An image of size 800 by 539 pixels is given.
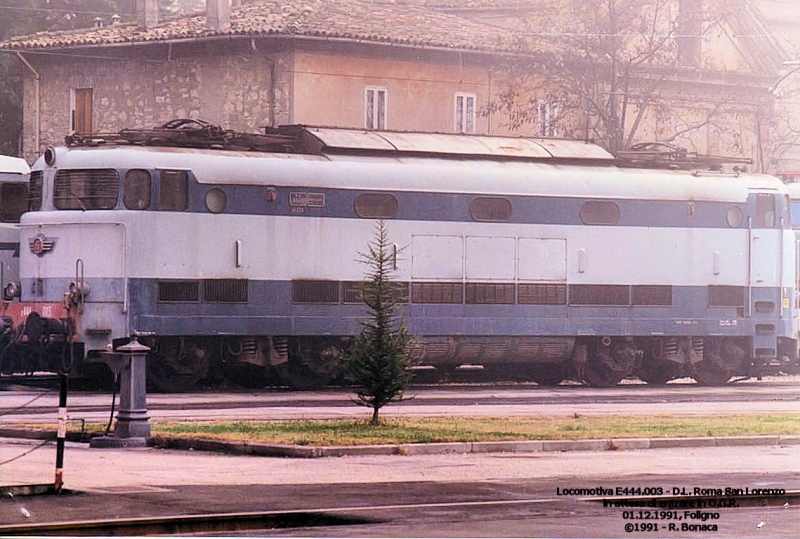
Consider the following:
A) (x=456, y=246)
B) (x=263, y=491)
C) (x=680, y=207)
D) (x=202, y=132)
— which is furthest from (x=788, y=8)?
(x=263, y=491)

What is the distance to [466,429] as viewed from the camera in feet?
67.8

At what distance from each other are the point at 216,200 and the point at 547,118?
1507 cm

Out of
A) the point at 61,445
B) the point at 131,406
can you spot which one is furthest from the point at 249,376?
the point at 61,445

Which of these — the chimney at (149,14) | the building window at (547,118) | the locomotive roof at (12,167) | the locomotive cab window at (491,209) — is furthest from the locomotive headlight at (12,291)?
the building window at (547,118)

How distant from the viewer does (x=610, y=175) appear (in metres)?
32.8

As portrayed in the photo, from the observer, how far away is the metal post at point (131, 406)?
19000mm

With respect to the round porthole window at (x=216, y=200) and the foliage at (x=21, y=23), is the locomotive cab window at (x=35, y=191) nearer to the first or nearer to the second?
the round porthole window at (x=216, y=200)

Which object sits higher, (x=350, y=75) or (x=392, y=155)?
(x=350, y=75)

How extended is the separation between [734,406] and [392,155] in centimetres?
794

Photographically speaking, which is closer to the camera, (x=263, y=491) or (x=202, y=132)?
(x=263, y=491)

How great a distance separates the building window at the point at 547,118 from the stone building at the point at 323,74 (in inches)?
4.3

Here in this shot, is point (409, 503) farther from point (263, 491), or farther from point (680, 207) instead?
point (680, 207)

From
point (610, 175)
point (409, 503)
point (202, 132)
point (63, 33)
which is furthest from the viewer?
point (63, 33)

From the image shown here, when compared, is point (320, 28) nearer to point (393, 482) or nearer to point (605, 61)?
point (605, 61)
